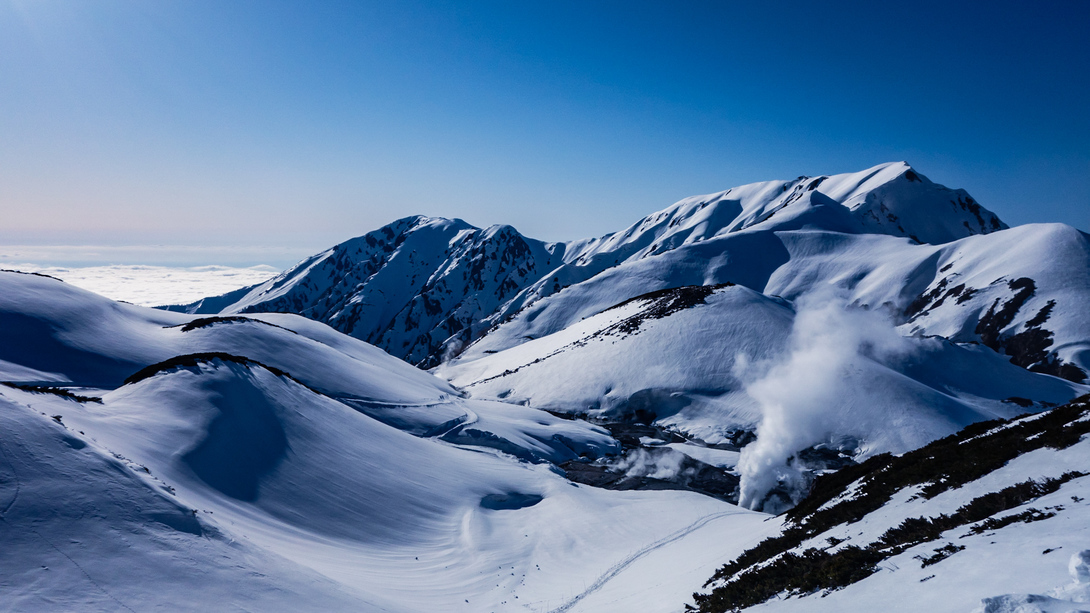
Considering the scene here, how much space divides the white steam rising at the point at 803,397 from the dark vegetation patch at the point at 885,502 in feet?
62.1

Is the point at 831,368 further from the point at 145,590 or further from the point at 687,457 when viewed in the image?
the point at 145,590

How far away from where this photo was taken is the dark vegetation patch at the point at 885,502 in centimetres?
1048

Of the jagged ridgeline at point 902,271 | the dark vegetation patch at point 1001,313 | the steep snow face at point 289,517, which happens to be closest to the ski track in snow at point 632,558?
the steep snow face at point 289,517

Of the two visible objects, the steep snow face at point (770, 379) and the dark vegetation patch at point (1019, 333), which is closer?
the steep snow face at point (770, 379)

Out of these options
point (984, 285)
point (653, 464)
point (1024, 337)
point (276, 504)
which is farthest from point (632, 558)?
point (984, 285)

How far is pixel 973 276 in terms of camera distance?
323 feet

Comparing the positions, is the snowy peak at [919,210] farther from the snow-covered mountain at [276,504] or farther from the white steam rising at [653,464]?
the snow-covered mountain at [276,504]

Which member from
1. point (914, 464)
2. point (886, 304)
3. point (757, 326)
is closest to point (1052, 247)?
point (886, 304)

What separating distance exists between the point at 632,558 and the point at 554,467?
55.1ft

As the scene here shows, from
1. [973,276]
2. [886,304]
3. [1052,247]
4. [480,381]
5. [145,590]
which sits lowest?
[480,381]

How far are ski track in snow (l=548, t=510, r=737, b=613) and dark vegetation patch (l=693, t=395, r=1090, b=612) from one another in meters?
5.93

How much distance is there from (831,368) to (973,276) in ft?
233

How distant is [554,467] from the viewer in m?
38.9

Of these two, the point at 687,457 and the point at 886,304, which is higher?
the point at 886,304
